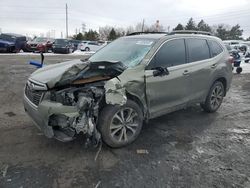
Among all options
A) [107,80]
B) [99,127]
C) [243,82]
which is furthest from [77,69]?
[243,82]

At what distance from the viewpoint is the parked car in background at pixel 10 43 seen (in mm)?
22578

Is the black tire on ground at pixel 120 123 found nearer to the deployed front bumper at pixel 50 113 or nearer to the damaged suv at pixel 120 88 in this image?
the damaged suv at pixel 120 88

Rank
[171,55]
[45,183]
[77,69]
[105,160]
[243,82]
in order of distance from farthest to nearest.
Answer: [243,82]
[171,55]
[77,69]
[105,160]
[45,183]

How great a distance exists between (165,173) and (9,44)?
22604mm

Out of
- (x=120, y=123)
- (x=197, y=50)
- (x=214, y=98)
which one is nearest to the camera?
(x=120, y=123)

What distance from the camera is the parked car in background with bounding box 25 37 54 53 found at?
25.4m

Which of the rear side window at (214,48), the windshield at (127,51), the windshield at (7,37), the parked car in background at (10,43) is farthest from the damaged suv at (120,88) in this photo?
the windshield at (7,37)

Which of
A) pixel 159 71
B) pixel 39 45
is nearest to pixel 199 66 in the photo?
pixel 159 71

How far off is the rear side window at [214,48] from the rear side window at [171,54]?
1064mm

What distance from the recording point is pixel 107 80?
3828mm

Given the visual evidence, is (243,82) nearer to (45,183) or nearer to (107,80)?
(107,80)

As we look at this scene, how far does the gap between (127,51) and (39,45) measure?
23174mm

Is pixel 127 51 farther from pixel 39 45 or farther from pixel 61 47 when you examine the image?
pixel 61 47

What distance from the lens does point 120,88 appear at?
3.85 m
